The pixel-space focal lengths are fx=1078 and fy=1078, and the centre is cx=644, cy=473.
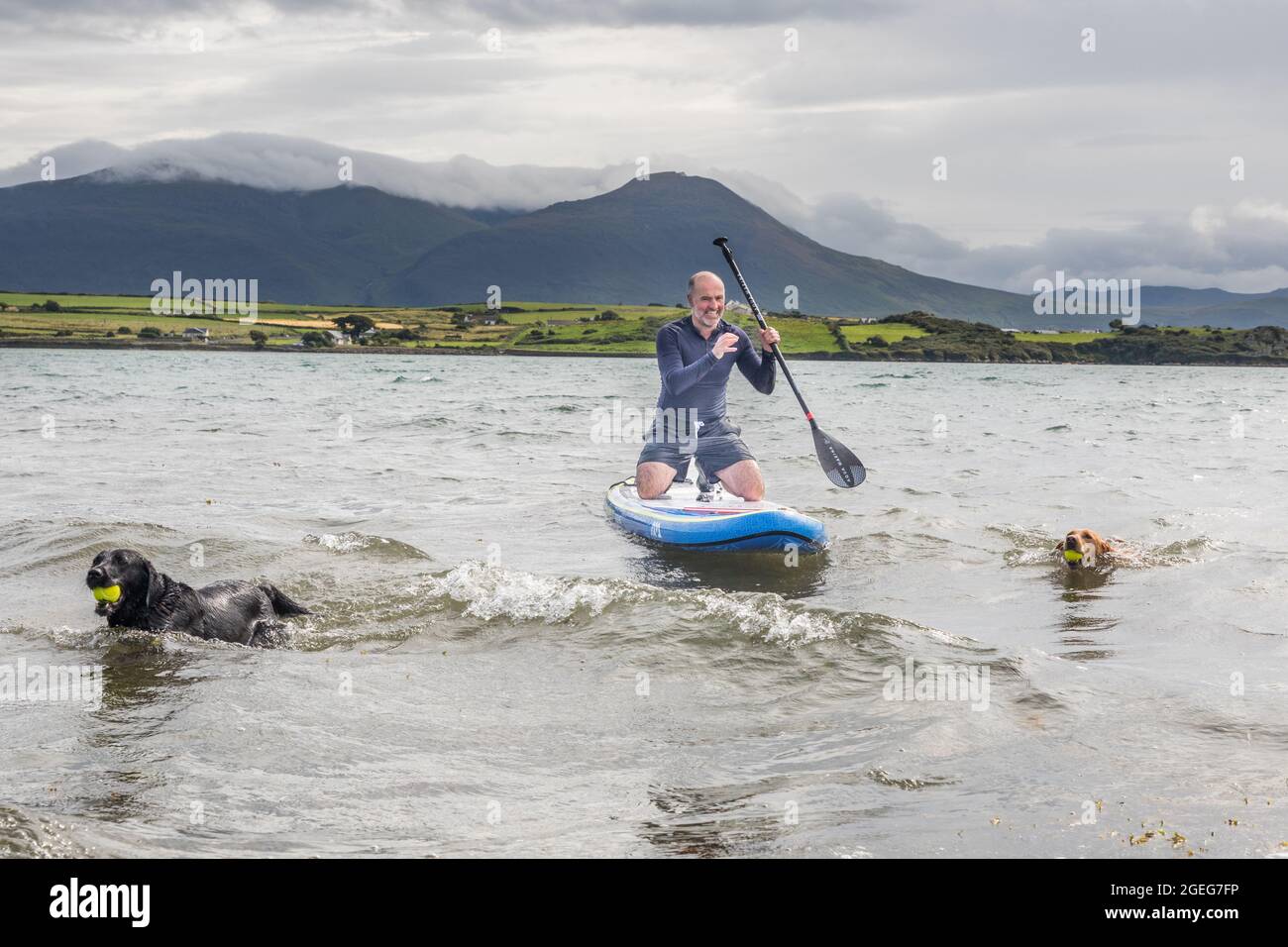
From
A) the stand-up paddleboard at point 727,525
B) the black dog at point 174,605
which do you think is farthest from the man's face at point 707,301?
the black dog at point 174,605

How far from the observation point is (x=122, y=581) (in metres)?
8.40

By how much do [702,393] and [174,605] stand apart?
24.2 ft

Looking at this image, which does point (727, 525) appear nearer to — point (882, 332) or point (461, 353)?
point (461, 353)

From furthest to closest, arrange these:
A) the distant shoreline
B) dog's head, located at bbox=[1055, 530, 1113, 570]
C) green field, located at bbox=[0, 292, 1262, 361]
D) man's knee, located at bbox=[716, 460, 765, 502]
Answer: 1. green field, located at bbox=[0, 292, 1262, 361]
2. the distant shoreline
3. man's knee, located at bbox=[716, 460, 765, 502]
4. dog's head, located at bbox=[1055, 530, 1113, 570]

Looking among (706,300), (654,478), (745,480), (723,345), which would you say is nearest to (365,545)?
(654,478)

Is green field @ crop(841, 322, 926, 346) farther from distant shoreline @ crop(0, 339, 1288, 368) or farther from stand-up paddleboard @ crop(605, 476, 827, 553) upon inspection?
stand-up paddleboard @ crop(605, 476, 827, 553)

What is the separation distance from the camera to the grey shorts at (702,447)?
1447cm

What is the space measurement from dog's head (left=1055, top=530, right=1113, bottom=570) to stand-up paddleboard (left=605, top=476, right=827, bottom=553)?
287 cm

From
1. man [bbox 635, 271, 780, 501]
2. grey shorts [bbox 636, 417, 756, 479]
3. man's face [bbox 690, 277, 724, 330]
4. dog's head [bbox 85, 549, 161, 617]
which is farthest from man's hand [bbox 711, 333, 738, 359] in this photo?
dog's head [bbox 85, 549, 161, 617]

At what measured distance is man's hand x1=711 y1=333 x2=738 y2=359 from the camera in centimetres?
1308

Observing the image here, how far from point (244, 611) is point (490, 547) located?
16.4 ft

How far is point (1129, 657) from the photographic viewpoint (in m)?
8.99

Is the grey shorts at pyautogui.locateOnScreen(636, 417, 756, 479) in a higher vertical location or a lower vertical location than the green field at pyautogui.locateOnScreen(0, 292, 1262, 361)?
lower

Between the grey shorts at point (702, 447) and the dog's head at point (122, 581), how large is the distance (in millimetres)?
7417
